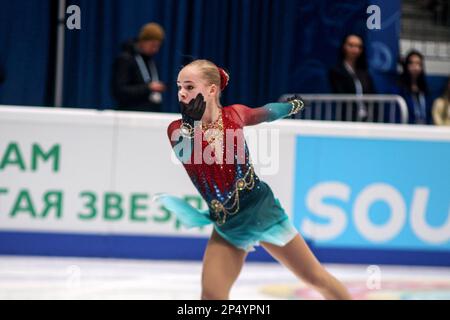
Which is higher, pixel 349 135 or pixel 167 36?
pixel 167 36

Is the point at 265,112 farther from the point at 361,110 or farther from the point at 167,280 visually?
the point at 361,110

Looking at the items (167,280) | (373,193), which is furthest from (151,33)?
(373,193)

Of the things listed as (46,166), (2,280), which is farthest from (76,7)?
(46,166)

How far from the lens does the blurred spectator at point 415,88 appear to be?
6.54 m

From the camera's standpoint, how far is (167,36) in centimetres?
493

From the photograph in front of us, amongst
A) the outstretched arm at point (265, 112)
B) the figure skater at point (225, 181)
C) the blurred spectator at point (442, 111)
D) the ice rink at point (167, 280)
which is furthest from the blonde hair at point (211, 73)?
the blurred spectator at point (442, 111)

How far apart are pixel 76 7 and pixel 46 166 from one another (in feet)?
8.59

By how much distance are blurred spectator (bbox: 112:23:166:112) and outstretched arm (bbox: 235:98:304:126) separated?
A: 3.21 ft

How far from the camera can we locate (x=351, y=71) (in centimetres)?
541

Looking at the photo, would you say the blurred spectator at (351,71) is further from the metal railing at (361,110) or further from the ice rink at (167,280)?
the ice rink at (167,280)

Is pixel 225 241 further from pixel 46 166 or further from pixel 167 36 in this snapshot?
pixel 46 166

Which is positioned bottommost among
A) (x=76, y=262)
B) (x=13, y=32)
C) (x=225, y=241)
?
(x=76, y=262)

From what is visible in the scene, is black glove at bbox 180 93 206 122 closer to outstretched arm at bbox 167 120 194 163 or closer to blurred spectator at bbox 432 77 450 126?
outstretched arm at bbox 167 120 194 163
